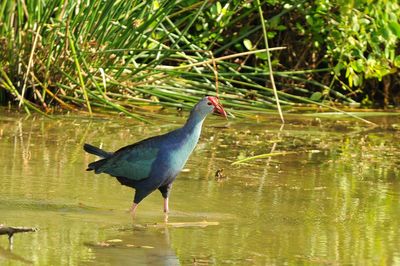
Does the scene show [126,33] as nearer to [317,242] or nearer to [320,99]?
[320,99]

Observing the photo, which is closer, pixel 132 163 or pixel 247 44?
pixel 132 163

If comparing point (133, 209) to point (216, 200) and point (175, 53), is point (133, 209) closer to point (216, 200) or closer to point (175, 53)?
point (216, 200)

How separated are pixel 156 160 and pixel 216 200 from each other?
0.64 metres

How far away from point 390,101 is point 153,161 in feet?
21.3

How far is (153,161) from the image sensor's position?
231 inches

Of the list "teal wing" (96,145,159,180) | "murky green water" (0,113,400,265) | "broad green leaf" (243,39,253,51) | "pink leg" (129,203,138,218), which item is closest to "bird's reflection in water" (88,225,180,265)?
"murky green water" (0,113,400,265)

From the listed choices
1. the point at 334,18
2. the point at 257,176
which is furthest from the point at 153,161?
the point at 334,18

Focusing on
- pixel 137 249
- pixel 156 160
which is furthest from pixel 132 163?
pixel 137 249

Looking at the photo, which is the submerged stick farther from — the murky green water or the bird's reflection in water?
the bird's reflection in water

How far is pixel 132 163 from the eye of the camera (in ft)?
19.4

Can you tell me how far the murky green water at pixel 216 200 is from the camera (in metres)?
5.02

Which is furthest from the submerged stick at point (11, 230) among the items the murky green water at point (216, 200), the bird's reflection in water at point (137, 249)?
the bird's reflection in water at point (137, 249)

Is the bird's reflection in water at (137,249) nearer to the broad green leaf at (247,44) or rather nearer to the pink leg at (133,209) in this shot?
the pink leg at (133,209)

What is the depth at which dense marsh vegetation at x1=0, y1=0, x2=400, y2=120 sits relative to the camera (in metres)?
9.17
